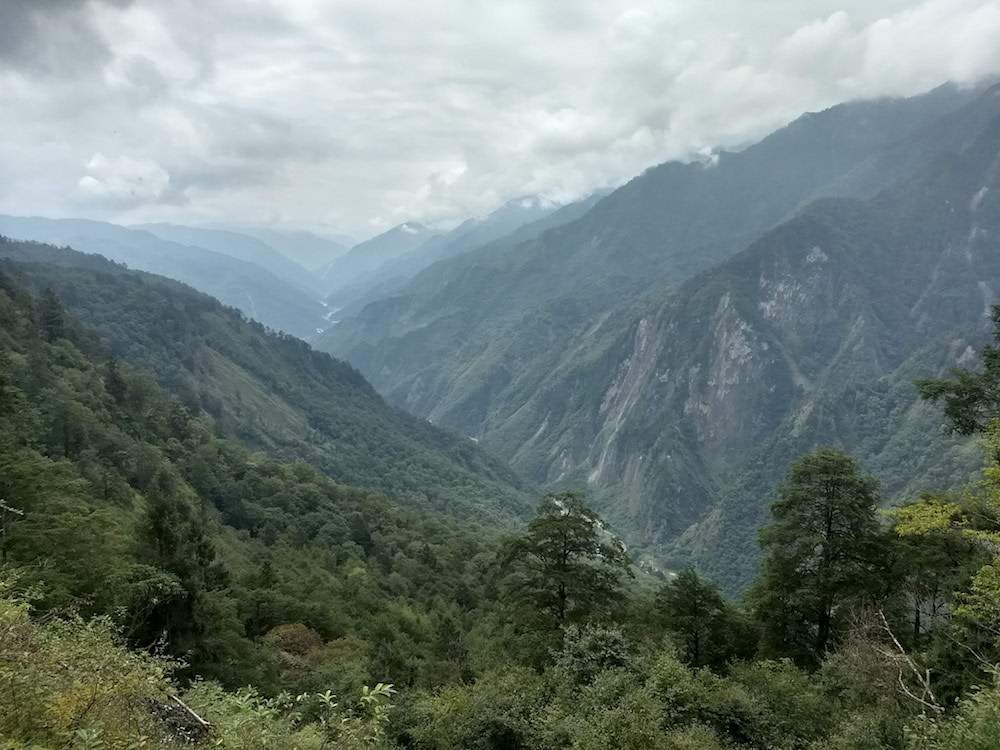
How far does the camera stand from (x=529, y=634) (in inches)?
1152

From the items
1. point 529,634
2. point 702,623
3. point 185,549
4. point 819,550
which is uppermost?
point 185,549

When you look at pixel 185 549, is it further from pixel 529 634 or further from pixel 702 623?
pixel 702 623

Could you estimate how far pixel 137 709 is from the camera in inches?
377

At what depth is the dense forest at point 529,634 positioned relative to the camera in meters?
10.7

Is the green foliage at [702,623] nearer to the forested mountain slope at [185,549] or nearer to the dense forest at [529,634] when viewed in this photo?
the dense forest at [529,634]

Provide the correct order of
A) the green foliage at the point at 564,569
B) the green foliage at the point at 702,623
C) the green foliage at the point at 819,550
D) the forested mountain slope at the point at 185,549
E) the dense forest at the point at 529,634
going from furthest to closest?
the green foliage at the point at 702,623, the green foliage at the point at 819,550, the green foliage at the point at 564,569, the forested mountain slope at the point at 185,549, the dense forest at the point at 529,634

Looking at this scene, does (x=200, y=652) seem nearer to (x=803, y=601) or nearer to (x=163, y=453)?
(x=803, y=601)

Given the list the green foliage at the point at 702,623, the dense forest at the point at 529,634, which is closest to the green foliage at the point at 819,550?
the dense forest at the point at 529,634

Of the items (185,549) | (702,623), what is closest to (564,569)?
(702,623)

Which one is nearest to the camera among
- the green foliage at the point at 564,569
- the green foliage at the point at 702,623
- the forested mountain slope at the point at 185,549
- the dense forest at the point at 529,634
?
the dense forest at the point at 529,634

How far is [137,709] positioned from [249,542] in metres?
61.7

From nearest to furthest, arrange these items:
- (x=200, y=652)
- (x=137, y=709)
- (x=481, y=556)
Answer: (x=137, y=709) < (x=200, y=652) < (x=481, y=556)

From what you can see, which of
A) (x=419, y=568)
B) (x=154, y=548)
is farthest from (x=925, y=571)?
(x=419, y=568)

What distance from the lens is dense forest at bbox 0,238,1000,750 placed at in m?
10.7
